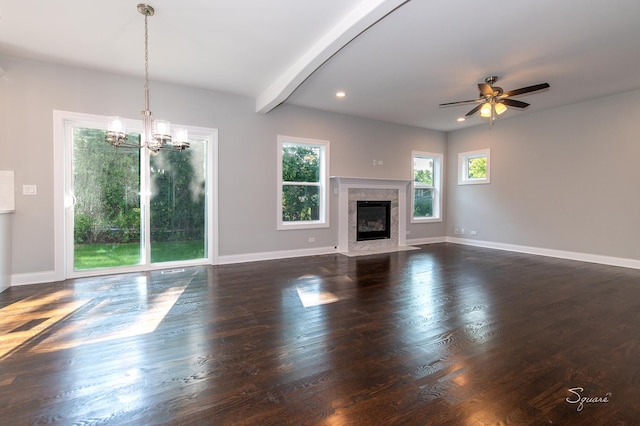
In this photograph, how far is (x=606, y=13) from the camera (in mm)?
2934

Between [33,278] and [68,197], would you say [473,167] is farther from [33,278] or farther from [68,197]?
[33,278]

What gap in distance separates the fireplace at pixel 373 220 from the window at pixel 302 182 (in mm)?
911

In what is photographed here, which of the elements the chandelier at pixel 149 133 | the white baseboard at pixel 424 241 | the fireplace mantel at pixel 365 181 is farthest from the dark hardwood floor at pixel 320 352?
the white baseboard at pixel 424 241

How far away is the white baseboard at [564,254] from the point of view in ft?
16.9

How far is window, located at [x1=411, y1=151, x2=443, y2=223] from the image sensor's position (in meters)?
7.74

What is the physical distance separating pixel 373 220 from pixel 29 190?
5924 millimetres

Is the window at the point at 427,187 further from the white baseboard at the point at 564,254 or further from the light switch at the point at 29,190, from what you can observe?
the light switch at the point at 29,190

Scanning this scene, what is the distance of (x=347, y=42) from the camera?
3.24 m

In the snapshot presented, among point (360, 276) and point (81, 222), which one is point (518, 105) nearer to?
point (360, 276)

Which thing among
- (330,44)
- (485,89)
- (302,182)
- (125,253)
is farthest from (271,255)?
(485,89)

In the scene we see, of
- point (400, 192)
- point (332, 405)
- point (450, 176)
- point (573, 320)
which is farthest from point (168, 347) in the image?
point (450, 176)

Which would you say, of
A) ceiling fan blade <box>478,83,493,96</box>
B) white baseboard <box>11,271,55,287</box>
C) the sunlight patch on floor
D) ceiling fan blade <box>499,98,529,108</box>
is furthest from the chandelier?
ceiling fan blade <box>499,98,529,108</box>

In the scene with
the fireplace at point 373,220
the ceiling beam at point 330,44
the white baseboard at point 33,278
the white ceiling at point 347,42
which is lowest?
the white baseboard at point 33,278

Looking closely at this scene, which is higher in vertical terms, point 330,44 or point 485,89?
point 330,44
